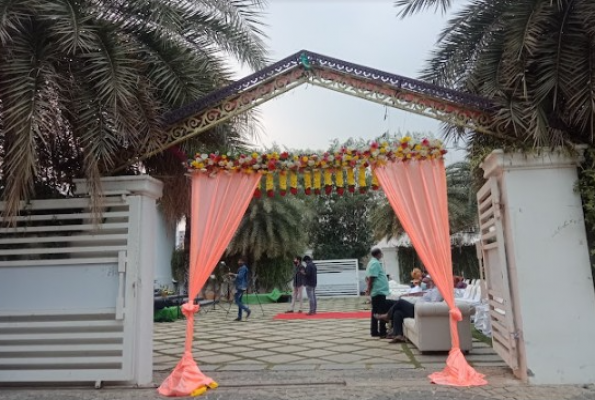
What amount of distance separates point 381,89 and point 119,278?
3.62 m

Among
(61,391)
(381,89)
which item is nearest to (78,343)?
(61,391)

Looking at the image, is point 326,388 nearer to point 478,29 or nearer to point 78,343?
point 78,343

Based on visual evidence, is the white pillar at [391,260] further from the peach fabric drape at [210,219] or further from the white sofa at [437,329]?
the peach fabric drape at [210,219]

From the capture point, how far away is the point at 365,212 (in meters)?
25.1

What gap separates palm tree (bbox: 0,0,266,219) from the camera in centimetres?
445

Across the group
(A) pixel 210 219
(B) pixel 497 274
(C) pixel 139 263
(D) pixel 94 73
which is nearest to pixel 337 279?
(B) pixel 497 274

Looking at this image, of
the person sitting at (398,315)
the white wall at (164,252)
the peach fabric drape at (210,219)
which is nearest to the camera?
the peach fabric drape at (210,219)

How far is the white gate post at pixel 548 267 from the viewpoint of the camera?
4.56 metres

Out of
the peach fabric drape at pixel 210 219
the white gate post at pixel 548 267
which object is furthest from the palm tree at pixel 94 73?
the white gate post at pixel 548 267

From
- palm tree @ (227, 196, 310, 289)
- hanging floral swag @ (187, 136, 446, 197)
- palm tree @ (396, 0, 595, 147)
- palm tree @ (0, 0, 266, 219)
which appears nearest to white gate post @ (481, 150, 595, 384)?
palm tree @ (396, 0, 595, 147)

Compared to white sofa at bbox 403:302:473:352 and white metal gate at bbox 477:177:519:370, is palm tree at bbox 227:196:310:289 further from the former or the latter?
white metal gate at bbox 477:177:519:370

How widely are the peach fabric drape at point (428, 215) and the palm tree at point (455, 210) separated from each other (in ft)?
38.9

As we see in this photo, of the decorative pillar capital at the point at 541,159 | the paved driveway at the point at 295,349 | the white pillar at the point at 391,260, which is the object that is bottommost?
the paved driveway at the point at 295,349

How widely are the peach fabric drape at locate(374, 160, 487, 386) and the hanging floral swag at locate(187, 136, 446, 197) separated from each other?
13 cm
